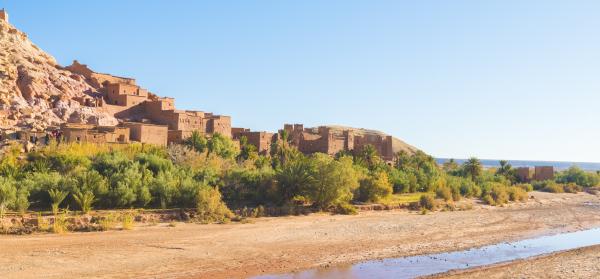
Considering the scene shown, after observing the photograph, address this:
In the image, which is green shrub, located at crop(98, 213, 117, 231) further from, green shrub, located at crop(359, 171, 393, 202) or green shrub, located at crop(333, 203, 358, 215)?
green shrub, located at crop(359, 171, 393, 202)

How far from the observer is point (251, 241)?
1775 cm

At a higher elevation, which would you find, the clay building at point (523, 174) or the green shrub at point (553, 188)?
the clay building at point (523, 174)

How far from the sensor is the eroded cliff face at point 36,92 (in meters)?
40.0

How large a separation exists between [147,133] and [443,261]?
27385mm

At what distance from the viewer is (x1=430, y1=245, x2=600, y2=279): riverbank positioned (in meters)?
13.5

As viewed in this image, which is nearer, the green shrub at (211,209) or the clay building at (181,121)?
the green shrub at (211,209)

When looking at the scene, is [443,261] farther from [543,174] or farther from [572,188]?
[543,174]

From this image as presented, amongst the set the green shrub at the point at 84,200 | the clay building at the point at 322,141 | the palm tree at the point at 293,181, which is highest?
A: the clay building at the point at 322,141

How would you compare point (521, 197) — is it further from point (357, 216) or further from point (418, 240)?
point (418, 240)

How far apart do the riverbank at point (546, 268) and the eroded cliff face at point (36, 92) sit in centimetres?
3409

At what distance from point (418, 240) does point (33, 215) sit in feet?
46.8

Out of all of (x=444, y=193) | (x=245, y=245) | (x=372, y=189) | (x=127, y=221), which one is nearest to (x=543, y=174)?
(x=444, y=193)

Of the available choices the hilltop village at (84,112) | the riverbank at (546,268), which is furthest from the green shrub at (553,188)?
the riverbank at (546,268)

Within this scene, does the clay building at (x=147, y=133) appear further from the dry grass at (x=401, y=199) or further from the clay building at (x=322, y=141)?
the dry grass at (x=401, y=199)
